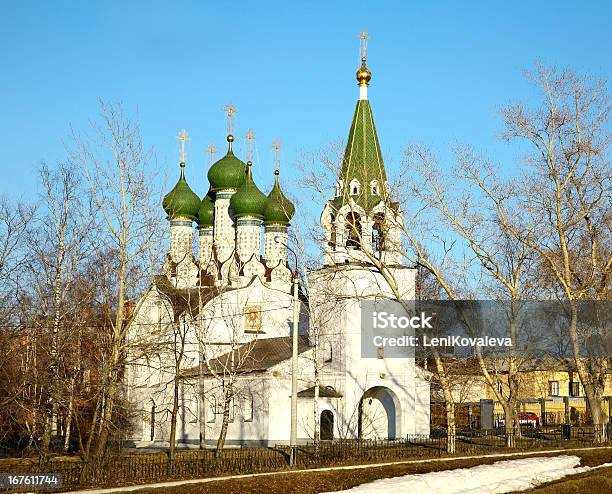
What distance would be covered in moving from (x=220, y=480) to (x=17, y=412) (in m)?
6.98

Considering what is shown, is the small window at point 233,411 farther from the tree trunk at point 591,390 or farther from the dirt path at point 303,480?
the tree trunk at point 591,390

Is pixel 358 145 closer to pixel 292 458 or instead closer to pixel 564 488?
pixel 292 458

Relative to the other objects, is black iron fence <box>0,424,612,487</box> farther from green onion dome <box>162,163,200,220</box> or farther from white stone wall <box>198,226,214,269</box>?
green onion dome <box>162,163,200,220</box>

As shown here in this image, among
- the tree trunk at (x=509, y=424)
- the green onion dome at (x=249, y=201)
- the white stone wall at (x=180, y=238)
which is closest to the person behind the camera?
the tree trunk at (x=509, y=424)

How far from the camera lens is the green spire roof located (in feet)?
108

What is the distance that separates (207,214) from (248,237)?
15.3ft

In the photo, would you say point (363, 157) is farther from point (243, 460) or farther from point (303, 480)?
point (303, 480)

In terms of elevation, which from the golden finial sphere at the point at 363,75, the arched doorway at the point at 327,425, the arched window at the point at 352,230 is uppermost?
the golden finial sphere at the point at 363,75

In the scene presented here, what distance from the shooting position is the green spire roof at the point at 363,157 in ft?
108

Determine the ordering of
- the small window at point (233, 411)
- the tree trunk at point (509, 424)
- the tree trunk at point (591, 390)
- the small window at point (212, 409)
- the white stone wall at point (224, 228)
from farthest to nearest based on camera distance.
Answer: the white stone wall at point (224, 228) < the small window at point (212, 409) < the small window at point (233, 411) < the tree trunk at point (509, 424) < the tree trunk at point (591, 390)

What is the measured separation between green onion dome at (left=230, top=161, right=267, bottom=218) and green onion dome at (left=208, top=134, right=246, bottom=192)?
182 centimetres

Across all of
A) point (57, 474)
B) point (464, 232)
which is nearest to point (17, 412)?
point (57, 474)

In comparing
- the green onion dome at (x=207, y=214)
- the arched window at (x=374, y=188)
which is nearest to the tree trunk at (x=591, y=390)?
the arched window at (x=374, y=188)

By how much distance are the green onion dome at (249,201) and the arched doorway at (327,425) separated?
453 inches
